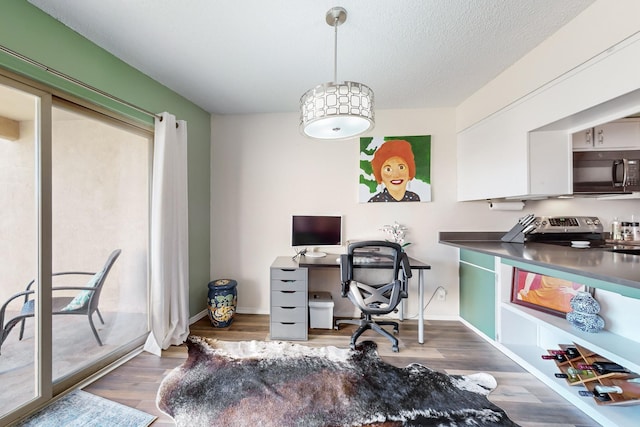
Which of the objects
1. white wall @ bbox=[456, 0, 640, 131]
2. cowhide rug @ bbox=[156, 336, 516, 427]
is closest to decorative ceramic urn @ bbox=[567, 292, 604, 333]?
cowhide rug @ bbox=[156, 336, 516, 427]

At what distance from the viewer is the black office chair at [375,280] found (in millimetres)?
2092

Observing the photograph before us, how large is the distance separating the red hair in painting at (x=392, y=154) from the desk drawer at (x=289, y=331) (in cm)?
187

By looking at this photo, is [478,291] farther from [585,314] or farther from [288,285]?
[288,285]

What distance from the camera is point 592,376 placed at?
1509 mm

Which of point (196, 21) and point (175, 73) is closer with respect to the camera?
point (196, 21)

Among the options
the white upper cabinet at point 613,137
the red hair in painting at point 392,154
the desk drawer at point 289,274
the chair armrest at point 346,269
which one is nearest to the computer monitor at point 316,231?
the desk drawer at point 289,274

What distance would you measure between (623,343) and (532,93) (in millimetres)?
1778

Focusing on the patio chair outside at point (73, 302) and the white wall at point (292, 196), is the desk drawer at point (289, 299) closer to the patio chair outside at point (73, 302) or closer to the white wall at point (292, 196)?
the white wall at point (292, 196)

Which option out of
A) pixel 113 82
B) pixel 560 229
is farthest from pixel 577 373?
pixel 113 82

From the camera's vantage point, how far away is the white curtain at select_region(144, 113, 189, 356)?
83.4 inches

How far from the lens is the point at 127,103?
1.91m

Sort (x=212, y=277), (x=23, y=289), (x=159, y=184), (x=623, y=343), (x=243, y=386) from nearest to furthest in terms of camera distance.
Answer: (x=623, y=343), (x=23, y=289), (x=243, y=386), (x=159, y=184), (x=212, y=277)

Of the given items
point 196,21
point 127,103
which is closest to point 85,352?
point 127,103

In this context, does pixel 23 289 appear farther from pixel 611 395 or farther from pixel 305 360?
pixel 611 395
